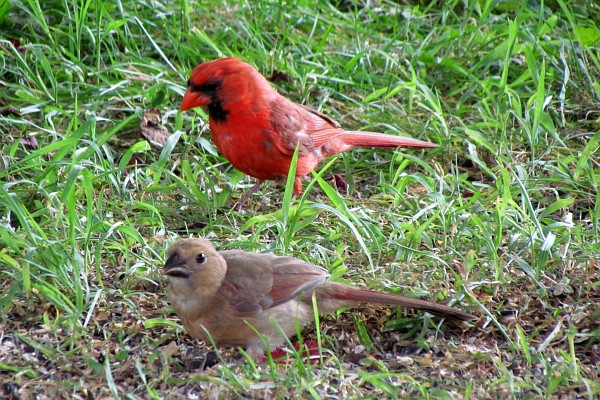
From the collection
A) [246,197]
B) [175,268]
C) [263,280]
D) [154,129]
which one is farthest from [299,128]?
[175,268]

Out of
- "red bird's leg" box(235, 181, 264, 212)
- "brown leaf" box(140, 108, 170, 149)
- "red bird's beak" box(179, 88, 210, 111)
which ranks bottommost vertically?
"red bird's leg" box(235, 181, 264, 212)

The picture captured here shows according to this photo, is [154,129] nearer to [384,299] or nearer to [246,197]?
[246,197]

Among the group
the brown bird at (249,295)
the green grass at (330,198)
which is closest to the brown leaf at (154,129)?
the green grass at (330,198)

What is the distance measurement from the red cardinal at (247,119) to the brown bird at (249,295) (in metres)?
1.18

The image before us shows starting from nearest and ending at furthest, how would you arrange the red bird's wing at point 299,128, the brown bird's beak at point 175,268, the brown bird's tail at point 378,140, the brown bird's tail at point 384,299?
the brown bird's beak at point 175,268 < the brown bird's tail at point 384,299 < the red bird's wing at point 299,128 < the brown bird's tail at point 378,140

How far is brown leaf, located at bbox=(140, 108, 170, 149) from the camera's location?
5.35 metres

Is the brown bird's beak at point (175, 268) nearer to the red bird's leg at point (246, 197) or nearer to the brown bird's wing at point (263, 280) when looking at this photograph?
the brown bird's wing at point (263, 280)

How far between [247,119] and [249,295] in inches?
60.9

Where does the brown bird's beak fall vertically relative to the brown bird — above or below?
above

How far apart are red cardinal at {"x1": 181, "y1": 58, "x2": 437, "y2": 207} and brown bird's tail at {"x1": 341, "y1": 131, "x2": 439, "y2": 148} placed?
29 centimetres

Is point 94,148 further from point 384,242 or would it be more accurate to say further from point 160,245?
point 384,242

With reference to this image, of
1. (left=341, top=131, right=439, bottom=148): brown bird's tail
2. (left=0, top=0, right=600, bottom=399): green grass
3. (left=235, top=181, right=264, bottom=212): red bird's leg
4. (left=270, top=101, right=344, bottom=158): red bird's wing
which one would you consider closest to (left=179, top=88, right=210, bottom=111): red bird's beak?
(left=0, top=0, right=600, bottom=399): green grass

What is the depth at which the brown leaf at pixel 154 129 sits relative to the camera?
5.35 m

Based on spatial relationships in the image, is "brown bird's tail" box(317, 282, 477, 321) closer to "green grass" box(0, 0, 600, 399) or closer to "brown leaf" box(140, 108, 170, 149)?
"green grass" box(0, 0, 600, 399)
